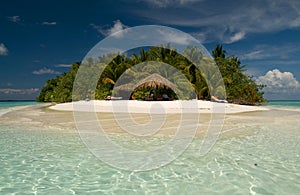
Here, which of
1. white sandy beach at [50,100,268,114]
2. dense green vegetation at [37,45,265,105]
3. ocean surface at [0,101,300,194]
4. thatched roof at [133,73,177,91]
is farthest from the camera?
dense green vegetation at [37,45,265,105]

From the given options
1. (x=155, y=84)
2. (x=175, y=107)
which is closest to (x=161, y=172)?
(x=175, y=107)

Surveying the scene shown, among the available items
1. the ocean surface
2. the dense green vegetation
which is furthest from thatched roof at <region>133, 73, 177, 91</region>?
the ocean surface

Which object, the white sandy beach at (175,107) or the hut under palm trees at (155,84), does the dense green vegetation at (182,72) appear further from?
A: the white sandy beach at (175,107)

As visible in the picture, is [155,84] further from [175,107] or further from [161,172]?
[161,172]

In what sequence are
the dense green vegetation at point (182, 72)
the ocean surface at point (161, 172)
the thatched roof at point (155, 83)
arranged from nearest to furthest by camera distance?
the ocean surface at point (161, 172) < the thatched roof at point (155, 83) < the dense green vegetation at point (182, 72)

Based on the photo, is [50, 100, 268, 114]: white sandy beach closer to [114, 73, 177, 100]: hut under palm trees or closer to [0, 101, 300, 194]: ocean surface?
[114, 73, 177, 100]: hut under palm trees

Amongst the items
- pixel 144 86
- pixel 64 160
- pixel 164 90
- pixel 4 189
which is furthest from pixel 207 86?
pixel 4 189

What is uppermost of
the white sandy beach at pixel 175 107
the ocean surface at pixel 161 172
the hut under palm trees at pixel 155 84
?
the hut under palm trees at pixel 155 84

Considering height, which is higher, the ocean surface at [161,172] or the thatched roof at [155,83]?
the thatched roof at [155,83]

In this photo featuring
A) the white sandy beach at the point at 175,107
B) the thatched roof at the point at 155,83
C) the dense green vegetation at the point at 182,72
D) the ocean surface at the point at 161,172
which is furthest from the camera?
the dense green vegetation at the point at 182,72

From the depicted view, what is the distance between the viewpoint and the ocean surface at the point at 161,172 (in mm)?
2959

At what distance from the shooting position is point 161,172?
361 cm

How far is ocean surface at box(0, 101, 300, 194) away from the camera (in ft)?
9.71

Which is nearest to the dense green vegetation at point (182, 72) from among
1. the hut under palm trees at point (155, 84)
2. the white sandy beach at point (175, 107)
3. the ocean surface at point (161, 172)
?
the hut under palm trees at point (155, 84)
